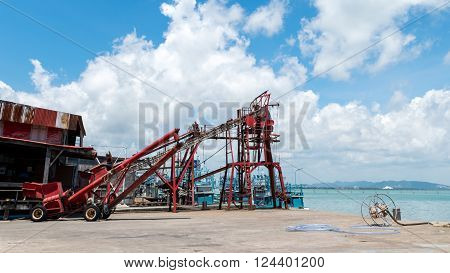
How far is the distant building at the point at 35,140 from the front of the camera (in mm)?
30891

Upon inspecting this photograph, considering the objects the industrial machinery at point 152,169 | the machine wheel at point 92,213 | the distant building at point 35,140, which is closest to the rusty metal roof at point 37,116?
the distant building at point 35,140

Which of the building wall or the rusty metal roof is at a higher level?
the rusty metal roof

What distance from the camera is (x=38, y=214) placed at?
2220 centimetres

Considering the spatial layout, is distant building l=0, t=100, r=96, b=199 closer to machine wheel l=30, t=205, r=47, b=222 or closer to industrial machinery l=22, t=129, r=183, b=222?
industrial machinery l=22, t=129, r=183, b=222

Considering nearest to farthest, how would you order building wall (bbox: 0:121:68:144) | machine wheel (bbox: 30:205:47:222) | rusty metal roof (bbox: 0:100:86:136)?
1. machine wheel (bbox: 30:205:47:222)
2. rusty metal roof (bbox: 0:100:86:136)
3. building wall (bbox: 0:121:68:144)

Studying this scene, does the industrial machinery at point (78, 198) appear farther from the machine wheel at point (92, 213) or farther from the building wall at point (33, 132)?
the building wall at point (33, 132)

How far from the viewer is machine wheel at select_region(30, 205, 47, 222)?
22047 mm

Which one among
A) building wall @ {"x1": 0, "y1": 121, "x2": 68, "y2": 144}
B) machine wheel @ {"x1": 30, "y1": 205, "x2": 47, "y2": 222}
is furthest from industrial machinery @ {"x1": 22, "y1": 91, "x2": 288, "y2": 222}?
building wall @ {"x1": 0, "y1": 121, "x2": 68, "y2": 144}

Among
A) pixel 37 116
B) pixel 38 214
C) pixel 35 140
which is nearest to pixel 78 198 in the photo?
pixel 38 214

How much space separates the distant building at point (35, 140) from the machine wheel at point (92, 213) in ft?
20.9
